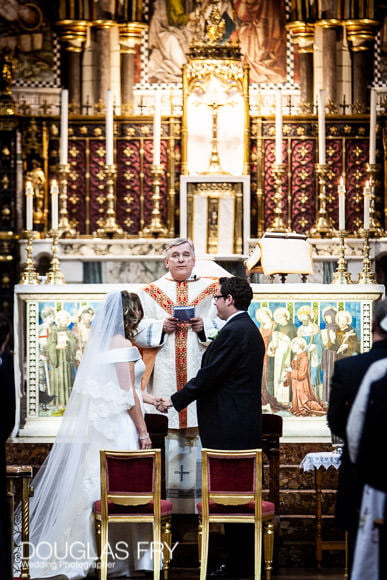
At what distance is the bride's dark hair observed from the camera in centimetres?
753

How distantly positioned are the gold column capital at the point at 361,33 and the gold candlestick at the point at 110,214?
130 inches

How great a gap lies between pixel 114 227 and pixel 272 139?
76.4 inches

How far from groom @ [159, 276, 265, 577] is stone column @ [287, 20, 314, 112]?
22.6 ft

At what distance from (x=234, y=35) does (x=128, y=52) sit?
1196 millimetres

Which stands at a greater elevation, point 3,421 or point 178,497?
point 3,421

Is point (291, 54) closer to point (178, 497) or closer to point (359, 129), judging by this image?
point (359, 129)

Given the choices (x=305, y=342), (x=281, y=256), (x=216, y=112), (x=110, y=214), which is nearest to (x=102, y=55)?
(x=216, y=112)

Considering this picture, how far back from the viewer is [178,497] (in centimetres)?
835

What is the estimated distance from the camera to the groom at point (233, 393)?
24.2ft

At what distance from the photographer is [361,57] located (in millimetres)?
13844

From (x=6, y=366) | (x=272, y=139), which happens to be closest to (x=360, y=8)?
(x=272, y=139)

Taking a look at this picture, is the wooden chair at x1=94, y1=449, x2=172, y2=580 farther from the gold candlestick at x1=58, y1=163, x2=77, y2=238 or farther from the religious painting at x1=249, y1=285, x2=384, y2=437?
the gold candlestick at x1=58, y1=163, x2=77, y2=238

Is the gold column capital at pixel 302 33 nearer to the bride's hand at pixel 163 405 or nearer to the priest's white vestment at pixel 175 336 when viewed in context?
the priest's white vestment at pixel 175 336

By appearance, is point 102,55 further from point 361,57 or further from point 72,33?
point 361,57
